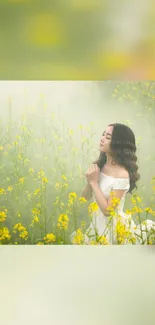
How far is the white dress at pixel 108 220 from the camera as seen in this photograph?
1.96m

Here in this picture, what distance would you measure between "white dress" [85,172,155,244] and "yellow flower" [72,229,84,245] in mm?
18

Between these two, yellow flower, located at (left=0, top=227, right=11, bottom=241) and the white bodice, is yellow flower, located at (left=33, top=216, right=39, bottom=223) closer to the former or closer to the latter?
yellow flower, located at (left=0, top=227, right=11, bottom=241)

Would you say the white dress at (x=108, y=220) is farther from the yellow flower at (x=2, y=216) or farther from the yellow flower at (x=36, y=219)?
the yellow flower at (x=2, y=216)

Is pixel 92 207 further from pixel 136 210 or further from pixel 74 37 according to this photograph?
pixel 74 37

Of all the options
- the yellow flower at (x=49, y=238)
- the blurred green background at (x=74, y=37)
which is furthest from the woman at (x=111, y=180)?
the blurred green background at (x=74, y=37)

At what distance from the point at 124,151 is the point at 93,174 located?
0.13m

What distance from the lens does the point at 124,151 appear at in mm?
1967

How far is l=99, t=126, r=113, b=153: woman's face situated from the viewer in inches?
77.3

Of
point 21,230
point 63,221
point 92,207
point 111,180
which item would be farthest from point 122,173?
point 21,230

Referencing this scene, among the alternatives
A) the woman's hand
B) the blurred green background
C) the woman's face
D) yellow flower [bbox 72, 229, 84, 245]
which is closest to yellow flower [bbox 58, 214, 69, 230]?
yellow flower [bbox 72, 229, 84, 245]

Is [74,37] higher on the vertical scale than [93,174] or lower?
higher

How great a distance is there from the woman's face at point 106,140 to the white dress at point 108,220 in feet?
0.28

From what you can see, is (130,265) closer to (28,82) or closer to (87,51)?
(87,51)

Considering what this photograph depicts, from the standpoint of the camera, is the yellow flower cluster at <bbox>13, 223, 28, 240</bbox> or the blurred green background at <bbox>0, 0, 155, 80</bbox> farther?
the yellow flower cluster at <bbox>13, 223, 28, 240</bbox>
